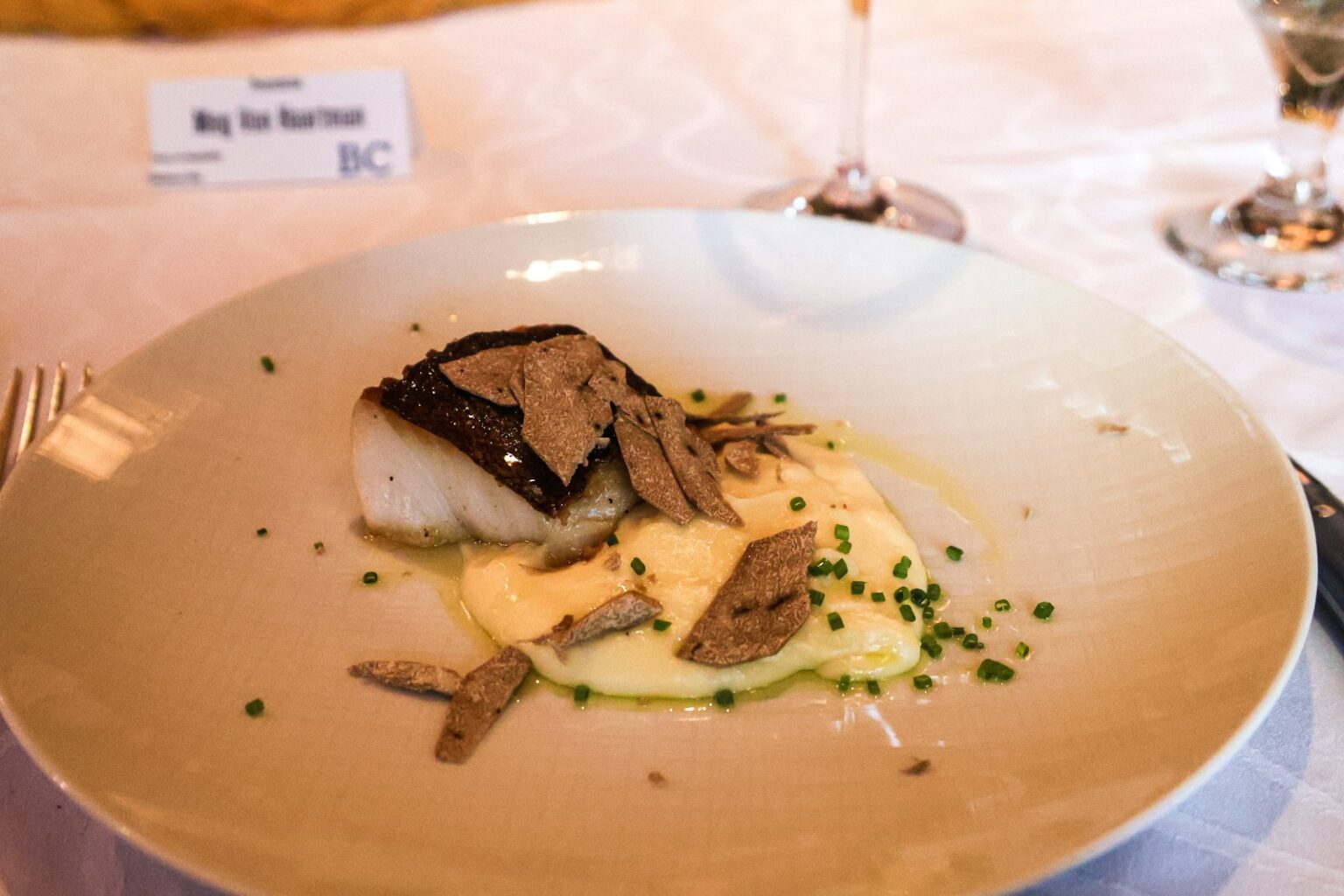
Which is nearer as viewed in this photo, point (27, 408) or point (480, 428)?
point (480, 428)

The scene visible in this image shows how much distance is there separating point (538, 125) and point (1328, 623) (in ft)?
9.14

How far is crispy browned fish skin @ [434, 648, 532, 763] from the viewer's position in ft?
4.73

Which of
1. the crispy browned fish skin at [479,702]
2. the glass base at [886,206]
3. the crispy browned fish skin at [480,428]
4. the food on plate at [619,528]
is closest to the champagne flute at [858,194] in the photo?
the glass base at [886,206]

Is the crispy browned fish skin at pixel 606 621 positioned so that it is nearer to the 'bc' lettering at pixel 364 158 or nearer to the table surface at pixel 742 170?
the table surface at pixel 742 170

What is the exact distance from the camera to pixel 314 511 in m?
1.90

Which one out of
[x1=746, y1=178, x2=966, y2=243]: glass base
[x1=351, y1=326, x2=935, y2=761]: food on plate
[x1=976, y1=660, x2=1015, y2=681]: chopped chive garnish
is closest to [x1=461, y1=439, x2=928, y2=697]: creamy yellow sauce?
[x1=351, y1=326, x2=935, y2=761]: food on plate

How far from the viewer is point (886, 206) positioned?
304cm

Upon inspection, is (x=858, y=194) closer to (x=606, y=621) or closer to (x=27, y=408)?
(x=606, y=621)

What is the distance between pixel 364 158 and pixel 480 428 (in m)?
1.64

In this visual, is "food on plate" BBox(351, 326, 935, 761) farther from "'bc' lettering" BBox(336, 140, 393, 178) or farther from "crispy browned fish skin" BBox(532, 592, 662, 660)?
"'bc' lettering" BBox(336, 140, 393, 178)

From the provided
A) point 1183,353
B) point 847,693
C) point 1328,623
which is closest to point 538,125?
point 1183,353

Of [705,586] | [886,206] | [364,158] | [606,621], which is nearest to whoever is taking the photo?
[606,621]

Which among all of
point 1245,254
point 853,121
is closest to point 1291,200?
point 1245,254

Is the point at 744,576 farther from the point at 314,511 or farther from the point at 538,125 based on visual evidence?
the point at 538,125
